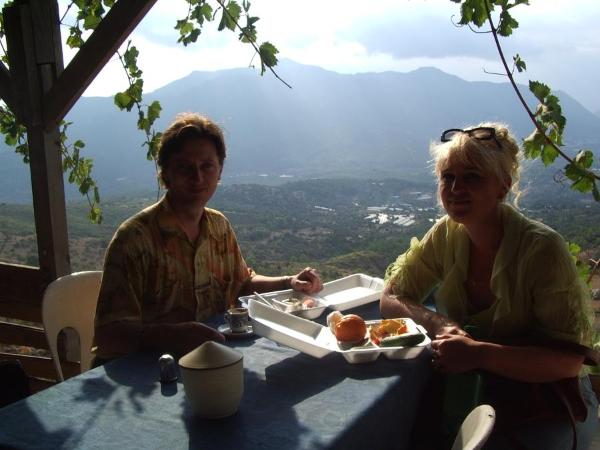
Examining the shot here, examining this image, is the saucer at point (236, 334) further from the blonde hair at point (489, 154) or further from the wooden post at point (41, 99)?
the wooden post at point (41, 99)

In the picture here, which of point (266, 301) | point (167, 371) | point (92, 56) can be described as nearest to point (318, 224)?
point (92, 56)

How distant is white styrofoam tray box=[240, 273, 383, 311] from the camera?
2.25 meters

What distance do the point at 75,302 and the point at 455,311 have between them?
172cm

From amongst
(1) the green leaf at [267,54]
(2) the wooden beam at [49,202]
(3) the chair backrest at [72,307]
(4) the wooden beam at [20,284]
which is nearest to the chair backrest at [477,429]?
(3) the chair backrest at [72,307]

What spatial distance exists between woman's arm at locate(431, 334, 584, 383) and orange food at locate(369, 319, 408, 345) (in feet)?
0.44

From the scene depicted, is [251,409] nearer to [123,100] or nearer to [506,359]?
[506,359]

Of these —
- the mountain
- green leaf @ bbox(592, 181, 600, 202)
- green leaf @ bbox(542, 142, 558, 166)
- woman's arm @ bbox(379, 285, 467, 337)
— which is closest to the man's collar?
woman's arm @ bbox(379, 285, 467, 337)

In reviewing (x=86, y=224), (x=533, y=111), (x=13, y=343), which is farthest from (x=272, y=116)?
(x=533, y=111)

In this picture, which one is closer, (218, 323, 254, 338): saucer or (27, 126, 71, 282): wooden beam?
(218, 323, 254, 338): saucer

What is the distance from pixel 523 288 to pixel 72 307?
1.96 m

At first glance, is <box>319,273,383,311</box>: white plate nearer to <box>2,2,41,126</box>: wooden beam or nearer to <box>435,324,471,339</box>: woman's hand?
<box>435,324,471,339</box>: woman's hand

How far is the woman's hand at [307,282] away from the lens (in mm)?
2352

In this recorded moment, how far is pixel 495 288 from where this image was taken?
1862mm

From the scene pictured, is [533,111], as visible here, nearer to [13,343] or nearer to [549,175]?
[549,175]
